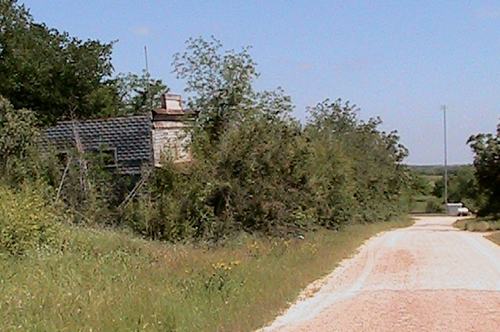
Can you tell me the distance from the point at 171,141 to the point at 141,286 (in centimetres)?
1711

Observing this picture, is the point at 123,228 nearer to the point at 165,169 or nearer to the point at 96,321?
the point at 165,169

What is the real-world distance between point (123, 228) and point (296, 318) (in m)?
12.7

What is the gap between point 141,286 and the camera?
13.1 metres

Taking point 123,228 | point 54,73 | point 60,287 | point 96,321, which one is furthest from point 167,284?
point 54,73

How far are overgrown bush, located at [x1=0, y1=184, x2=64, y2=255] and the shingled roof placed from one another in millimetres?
11220

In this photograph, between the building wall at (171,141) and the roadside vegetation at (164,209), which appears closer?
the roadside vegetation at (164,209)

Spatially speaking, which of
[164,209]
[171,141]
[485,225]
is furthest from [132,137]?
[485,225]

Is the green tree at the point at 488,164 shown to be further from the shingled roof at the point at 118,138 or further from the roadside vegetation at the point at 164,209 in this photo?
the shingled roof at the point at 118,138

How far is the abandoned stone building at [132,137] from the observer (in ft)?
96.7

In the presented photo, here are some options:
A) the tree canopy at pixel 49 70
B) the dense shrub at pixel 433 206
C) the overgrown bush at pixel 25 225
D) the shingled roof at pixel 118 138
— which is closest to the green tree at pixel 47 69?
the tree canopy at pixel 49 70

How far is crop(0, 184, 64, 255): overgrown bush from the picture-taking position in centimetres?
1579

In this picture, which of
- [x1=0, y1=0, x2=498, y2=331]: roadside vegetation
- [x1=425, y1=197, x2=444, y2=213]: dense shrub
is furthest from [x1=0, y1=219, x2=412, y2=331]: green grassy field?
[x1=425, y1=197, x2=444, y2=213]: dense shrub

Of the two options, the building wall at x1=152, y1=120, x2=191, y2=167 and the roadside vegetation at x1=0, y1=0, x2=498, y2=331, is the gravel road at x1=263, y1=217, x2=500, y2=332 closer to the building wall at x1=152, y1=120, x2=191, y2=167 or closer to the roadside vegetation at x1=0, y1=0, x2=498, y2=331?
the roadside vegetation at x1=0, y1=0, x2=498, y2=331

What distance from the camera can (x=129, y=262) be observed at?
1620 centimetres
